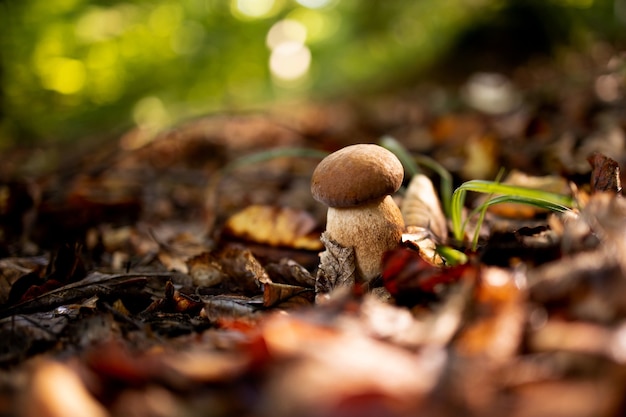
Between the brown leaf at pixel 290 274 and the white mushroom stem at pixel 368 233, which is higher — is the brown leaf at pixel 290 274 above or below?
below

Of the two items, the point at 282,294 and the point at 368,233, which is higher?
the point at 368,233

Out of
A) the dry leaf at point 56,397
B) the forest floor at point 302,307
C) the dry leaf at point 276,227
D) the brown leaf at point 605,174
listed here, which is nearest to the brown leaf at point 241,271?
the forest floor at point 302,307

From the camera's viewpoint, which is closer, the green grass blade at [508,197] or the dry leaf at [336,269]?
the green grass blade at [508,197]

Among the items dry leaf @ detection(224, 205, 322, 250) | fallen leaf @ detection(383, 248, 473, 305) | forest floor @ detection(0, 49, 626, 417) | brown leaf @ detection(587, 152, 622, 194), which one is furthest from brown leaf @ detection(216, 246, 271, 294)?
brown leaf @ detection(587, 152, 622, 194)

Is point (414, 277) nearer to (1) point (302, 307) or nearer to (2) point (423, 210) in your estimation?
(1) point (302, 307)

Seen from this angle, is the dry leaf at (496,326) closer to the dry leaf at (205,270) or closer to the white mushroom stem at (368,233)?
the white mushroom stem at (368,233)

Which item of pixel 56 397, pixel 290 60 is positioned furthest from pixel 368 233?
pixel 290 60

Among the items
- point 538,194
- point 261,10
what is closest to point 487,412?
point 538,194
